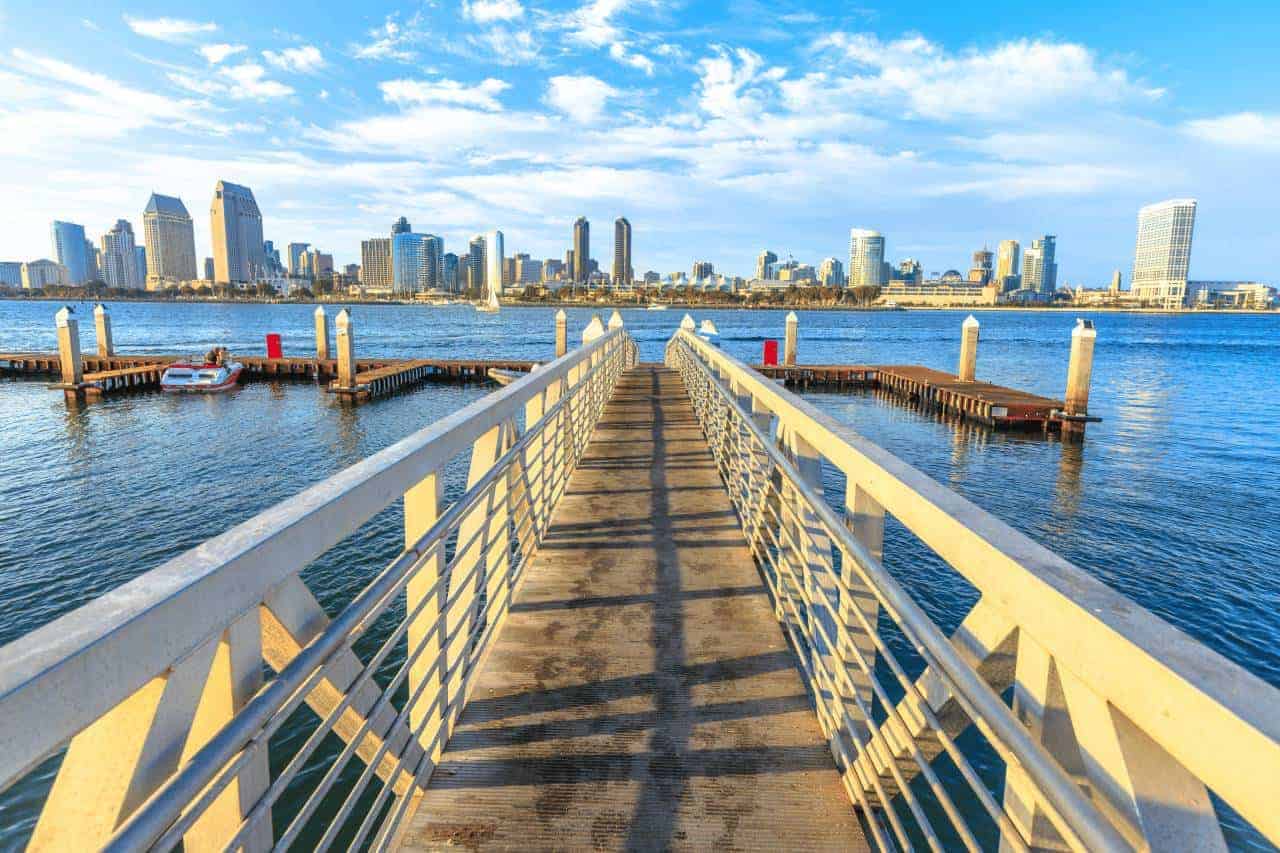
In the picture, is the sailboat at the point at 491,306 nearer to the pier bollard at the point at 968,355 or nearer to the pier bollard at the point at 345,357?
the pier bollard at the point at 345,357

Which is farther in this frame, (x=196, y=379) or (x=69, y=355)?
(x=196, y=379)

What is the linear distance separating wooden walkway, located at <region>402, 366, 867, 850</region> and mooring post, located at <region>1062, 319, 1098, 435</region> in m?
24.3

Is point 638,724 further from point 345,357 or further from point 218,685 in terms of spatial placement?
point 345,357

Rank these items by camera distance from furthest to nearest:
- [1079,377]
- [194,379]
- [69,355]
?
[194,379]
[69,355]
[1079,377]

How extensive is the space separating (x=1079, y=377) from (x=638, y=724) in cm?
2747

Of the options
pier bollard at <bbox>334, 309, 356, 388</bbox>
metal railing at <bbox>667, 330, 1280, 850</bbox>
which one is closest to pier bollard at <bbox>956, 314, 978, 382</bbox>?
pier bollard at <bbox>334, 309, 356, 388</bbox>

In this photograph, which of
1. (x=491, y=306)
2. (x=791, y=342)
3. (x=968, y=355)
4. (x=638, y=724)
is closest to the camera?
(x=638, y=724)

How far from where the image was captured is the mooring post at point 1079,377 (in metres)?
24.8

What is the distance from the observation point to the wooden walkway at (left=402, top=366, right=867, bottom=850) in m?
2.60

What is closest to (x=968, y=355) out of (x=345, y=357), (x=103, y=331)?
(x=345, y=357)

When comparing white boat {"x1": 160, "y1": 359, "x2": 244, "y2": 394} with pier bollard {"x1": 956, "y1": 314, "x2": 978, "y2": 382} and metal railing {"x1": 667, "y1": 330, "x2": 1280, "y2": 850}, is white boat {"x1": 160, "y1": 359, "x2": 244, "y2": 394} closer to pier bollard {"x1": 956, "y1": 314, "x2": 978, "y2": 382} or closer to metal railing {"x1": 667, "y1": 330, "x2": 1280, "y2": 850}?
pier bollard {"x1": 956, "y1": 314, "x2": 978, "y2": 382}

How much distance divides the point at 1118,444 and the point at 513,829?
89.0ft

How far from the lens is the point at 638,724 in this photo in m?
3.23

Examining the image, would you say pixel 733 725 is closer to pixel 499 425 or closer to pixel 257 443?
pixel 499 425
